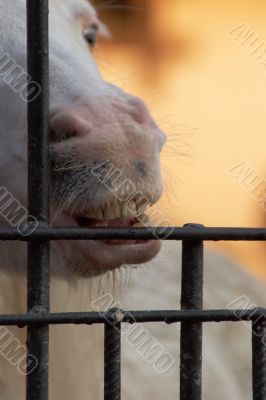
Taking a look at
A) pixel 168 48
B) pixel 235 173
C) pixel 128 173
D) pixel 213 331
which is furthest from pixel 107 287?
pixel 168 48

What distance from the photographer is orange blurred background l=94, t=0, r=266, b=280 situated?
16.8 feet

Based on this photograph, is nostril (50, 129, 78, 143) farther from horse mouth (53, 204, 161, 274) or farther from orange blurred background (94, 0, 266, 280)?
orange blurred background (94, 0, 266, 280)

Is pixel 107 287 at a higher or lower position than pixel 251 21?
lower

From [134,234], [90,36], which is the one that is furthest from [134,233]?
[90,36]

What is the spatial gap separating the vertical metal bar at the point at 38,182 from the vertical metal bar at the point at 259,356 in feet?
0.78

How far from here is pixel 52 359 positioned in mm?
1300

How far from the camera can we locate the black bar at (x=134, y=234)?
0.81m

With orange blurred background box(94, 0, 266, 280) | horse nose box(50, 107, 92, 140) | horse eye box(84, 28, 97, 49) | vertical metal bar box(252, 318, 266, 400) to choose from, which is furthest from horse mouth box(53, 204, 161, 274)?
orange blurred background box(94, 0, 266, 280)

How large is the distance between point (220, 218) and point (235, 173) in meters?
0.62

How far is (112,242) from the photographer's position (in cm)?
101

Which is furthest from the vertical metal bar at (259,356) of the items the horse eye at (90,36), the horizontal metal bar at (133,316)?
the horse eye at (90,36)

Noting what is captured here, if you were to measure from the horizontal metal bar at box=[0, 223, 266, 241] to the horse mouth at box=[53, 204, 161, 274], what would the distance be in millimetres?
148

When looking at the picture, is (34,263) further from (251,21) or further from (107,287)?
(251,21)

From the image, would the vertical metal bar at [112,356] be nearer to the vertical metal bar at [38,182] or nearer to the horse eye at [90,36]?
the vertical metal bar at [38,182]
